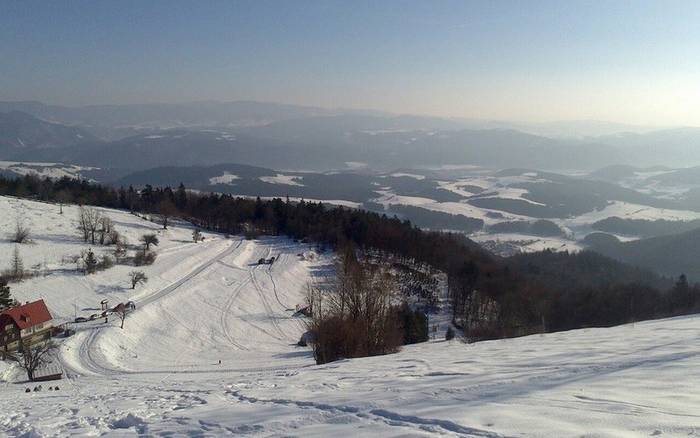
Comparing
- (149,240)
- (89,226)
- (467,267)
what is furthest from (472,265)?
(89,226)

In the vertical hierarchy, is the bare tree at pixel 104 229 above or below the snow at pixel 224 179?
below

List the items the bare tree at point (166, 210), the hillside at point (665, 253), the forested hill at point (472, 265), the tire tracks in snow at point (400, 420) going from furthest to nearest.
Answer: the bare tree at point (166, 210) → the hillside at point (665, 253) → the forested hill at point (472, 265) → the tire tracks in snow at point (400, 420)

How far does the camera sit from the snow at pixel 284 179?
150 m

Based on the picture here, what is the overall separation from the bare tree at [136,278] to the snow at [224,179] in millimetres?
116896

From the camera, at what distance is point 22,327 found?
26312 millimetres

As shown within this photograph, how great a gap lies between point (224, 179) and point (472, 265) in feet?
427

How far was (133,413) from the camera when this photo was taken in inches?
258

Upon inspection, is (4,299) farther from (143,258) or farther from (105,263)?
(143,258)

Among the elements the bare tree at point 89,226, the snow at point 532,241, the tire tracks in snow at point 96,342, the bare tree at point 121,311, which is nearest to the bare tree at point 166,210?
the bare tree at point 89,226

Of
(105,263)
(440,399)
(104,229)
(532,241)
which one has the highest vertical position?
(440,399)

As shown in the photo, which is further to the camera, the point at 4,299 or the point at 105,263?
the point at 105,263

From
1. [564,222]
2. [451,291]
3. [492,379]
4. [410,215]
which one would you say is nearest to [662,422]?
[492,379]

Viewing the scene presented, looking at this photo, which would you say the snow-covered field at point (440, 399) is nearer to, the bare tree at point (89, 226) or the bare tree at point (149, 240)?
the bare tree at point (149, 240)

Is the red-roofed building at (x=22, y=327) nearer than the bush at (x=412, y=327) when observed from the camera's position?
No
